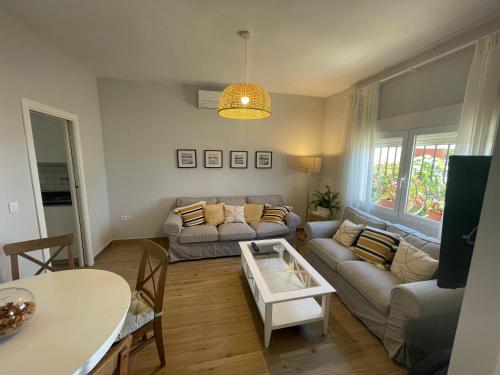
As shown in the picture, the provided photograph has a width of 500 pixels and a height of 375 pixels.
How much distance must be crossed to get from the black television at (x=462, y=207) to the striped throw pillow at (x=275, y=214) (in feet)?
8.80

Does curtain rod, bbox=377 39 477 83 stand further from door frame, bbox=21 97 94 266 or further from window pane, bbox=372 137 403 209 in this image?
door frame, bbox=21 97 94 266

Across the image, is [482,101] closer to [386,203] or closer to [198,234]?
[386,203]

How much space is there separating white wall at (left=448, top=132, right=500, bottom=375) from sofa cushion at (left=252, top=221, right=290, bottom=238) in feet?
8.77

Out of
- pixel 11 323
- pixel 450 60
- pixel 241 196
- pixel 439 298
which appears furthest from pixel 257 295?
pixel 450 60

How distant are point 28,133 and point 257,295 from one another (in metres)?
2.63

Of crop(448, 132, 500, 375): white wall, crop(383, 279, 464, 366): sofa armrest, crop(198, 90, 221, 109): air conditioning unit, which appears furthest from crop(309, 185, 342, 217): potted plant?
crop(448, 132, 500, 375): white wall

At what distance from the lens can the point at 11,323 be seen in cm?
90

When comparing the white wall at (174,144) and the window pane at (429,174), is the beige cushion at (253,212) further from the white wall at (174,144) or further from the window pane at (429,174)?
the window pane at (429,174)

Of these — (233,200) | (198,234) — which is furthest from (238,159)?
(198,234)

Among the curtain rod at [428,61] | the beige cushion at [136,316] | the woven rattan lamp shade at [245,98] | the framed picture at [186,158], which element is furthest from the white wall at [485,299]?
the framed picture at [186,158]

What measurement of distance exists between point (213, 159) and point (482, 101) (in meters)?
3.34

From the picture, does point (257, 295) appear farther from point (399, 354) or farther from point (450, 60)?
point (450, 60)

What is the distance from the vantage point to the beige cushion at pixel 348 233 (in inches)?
101

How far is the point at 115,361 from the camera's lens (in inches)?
28.8
